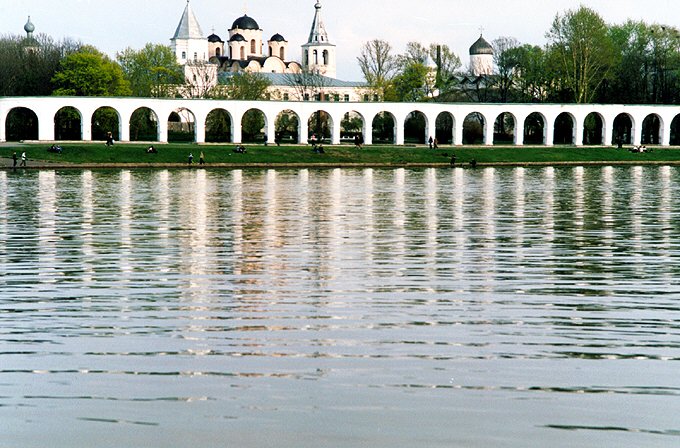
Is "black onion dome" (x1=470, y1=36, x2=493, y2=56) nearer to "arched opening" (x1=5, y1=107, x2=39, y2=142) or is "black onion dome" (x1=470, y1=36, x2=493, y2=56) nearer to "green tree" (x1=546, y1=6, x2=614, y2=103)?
"green tree" (x1=546, y1=6, x2=614, y2=103)

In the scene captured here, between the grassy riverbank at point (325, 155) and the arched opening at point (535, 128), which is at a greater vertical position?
the arched opening at point (535, 128)

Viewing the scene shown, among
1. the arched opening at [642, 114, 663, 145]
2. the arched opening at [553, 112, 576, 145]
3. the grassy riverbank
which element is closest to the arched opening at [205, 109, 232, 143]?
the grassy riverbank

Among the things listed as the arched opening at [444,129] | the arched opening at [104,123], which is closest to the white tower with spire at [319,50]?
the arched opening at [444,129]

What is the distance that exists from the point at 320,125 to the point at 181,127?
59.2ft

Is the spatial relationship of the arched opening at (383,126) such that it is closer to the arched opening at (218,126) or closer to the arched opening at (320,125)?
the arched opening at (320,125)

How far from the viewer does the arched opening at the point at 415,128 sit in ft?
263

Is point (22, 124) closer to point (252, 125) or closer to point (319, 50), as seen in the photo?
point (252, 125)

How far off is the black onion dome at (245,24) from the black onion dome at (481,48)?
32327 millimetres

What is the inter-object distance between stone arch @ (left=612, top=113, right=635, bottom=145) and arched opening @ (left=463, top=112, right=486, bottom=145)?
34.2ft

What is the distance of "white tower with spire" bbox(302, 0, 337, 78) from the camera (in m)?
124

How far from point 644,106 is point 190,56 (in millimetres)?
56969

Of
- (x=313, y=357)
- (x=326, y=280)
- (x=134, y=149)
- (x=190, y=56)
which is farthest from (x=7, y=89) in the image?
(x=313, y=357)

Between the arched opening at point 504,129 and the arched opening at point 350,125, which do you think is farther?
the arched opening at point 350,125

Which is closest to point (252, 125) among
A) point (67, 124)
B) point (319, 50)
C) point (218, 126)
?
point (218, 126)
